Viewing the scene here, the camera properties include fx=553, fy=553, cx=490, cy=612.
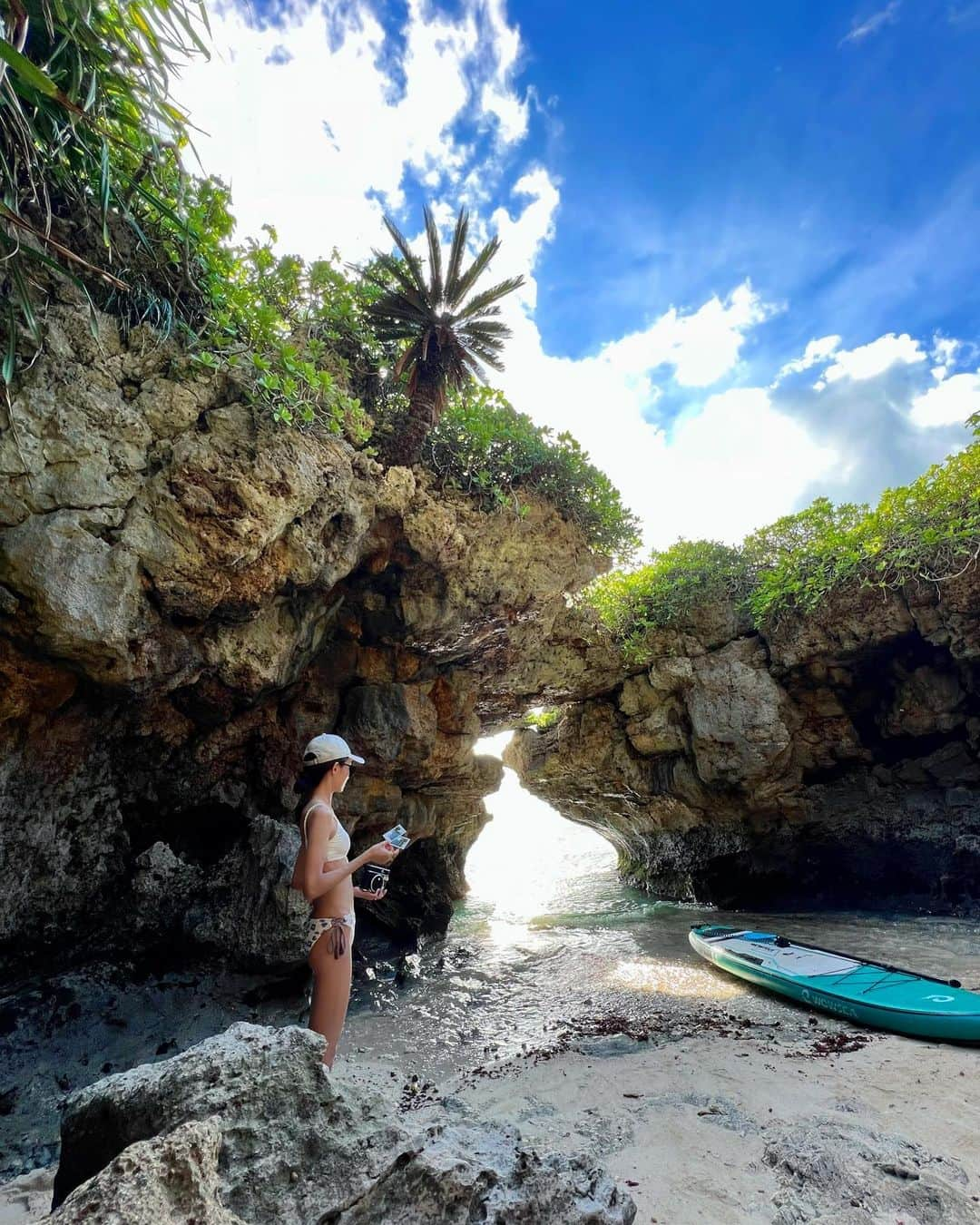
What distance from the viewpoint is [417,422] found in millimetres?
7465

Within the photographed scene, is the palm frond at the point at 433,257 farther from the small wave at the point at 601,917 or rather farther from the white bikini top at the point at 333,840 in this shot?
the small wave at the point at 601,917

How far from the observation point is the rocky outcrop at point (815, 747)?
37.2ft

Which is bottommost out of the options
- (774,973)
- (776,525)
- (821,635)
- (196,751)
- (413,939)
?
(413,939)

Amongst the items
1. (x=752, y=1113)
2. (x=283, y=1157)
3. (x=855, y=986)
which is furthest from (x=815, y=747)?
(x=283, y=1157)

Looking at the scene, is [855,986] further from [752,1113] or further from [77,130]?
[77,130]

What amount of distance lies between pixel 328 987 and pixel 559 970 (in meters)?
6.78

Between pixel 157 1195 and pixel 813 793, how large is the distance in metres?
15.1

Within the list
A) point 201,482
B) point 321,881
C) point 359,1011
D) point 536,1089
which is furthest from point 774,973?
point 201,482

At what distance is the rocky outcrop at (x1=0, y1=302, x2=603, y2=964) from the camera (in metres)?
4.54

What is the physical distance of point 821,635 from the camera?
1166 centimetres

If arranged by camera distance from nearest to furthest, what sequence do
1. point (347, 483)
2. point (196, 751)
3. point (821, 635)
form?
point (347, 483) < point (196, 751) < point (821, 635)

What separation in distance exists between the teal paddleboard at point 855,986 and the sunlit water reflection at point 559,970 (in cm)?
31

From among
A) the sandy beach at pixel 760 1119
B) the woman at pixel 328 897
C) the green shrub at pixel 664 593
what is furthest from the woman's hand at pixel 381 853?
the green shrub at pixel 664 593

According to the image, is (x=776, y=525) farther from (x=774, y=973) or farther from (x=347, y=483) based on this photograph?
(x=347, y=483)
